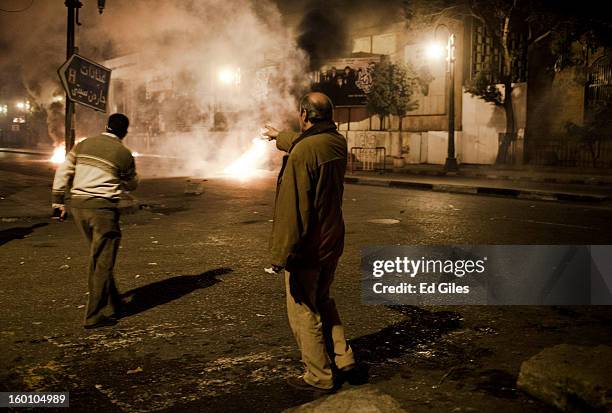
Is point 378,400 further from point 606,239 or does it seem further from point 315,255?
point 606,239

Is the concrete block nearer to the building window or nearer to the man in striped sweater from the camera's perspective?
the man in striped sweater

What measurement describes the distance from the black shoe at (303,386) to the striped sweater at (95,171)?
2.17m

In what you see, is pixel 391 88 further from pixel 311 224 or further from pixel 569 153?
pixel 311 224

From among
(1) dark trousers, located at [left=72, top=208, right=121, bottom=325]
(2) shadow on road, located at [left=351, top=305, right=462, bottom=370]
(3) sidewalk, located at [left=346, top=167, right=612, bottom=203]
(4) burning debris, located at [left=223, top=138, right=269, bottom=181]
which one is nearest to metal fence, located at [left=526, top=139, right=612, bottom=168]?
(3) sidewalk, located at [left=346, top=167, right=612, bottom=203]

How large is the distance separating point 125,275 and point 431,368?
3702 millimetres

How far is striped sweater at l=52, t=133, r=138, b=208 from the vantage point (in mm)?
4781

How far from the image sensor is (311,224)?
11.1 ft

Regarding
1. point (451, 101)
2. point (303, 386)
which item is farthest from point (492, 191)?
point (303, 386)

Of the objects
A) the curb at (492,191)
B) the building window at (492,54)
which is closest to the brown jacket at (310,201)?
the curb at (492,191)

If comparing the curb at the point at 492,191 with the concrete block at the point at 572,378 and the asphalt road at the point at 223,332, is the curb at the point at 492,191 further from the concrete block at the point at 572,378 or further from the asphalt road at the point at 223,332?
the concrete block at the point at 572,378

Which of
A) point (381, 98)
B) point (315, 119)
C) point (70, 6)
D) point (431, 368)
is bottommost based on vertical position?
point (431, 368)

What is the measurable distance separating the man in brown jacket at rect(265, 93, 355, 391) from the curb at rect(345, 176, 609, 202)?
471 inches

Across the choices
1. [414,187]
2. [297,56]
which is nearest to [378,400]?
[414,187]

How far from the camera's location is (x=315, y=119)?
136 inches
